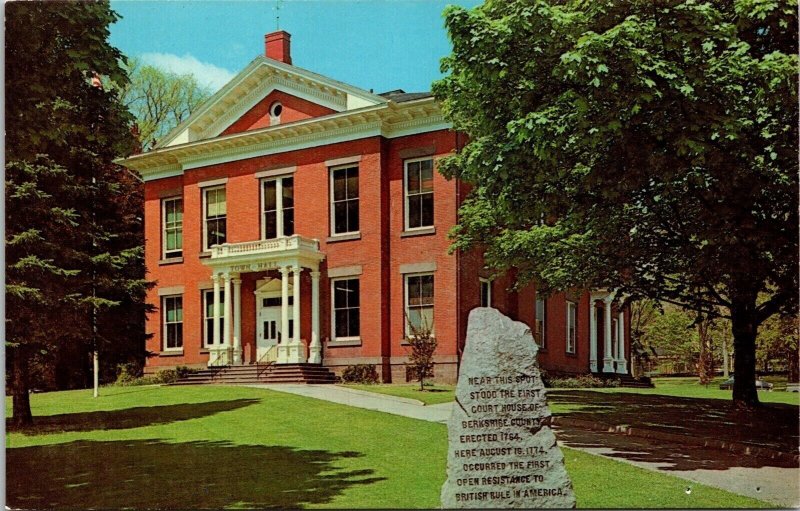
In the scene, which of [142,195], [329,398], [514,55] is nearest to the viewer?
[514,55]

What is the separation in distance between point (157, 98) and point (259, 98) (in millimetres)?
5740

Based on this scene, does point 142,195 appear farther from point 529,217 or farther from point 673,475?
point 673,475

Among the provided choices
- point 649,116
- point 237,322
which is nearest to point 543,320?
point 237,322

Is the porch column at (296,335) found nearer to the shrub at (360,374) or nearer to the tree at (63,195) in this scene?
the shrub at (360,374)

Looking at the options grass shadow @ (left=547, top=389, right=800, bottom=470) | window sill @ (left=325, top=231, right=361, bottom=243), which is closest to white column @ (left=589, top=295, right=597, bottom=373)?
grass shadow @ (left=547, top=389, right=800, bottom=470)

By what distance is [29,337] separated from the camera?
16422 millimetres

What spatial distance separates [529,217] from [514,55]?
269 centimetres

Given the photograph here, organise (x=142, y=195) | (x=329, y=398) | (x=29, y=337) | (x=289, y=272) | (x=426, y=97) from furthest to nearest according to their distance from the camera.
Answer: (x=142, y=195) < (x=289, y=272) < (x=426, y=97) < (x=329, y=398) < (x=29, y=337)

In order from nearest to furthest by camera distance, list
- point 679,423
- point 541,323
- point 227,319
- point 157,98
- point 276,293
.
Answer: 1. point 679,423
2. point 157,98
3. point 541,323
4. point 227,319
5. point 276,293

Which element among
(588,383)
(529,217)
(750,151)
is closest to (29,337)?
(529,217)

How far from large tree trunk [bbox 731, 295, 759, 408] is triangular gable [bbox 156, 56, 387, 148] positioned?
11685 mm

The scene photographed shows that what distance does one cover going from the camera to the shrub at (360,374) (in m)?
24.9

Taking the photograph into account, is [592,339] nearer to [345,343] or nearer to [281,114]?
[345,343]

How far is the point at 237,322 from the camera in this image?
27.4 m
